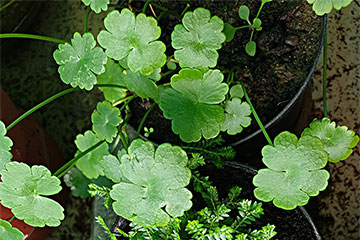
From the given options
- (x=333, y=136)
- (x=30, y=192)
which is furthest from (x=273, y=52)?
(x=30, y=192)

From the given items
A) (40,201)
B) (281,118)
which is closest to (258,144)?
(281,118)

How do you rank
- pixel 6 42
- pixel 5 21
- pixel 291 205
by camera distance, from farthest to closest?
pixel 6 42, pixel 5 21, pixel 291 205

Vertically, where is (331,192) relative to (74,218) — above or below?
above

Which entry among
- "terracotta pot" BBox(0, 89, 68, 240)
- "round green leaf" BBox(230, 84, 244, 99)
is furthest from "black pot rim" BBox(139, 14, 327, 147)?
"terracotta pot" BBox(0, 89, 68, 240)

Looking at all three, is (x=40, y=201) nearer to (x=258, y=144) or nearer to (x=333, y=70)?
(x=258, y=144)

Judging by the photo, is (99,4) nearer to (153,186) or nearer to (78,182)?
(153,186)
